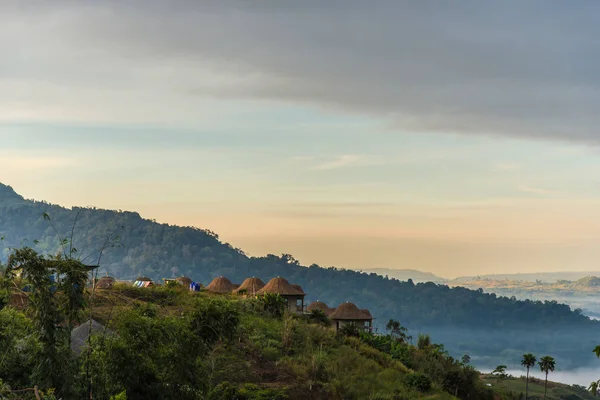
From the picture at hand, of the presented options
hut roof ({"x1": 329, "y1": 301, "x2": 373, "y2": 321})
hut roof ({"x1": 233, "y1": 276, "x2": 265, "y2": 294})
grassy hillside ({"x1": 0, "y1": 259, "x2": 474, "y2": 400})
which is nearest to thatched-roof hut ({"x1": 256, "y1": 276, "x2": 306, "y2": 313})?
hut roof ({"x1": 233, "y1": 276, "x2": 265, "y2": 294})

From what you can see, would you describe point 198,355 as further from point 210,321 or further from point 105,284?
point 105,284

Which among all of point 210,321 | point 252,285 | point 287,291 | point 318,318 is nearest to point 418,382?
point 318,318

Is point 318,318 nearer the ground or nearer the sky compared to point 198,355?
nearer the sky

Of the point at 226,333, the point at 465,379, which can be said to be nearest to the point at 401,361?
the point at 465,379

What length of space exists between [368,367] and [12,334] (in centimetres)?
Answer: 1787

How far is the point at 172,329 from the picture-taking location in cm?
1731

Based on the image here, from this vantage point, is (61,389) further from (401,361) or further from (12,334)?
(401,361)

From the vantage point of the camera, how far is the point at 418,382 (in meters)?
31.3

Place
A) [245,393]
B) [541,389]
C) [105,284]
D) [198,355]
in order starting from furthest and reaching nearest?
[541,389] → [105,284] → [245,393] → [198,355]

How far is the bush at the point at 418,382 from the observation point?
3111 cm

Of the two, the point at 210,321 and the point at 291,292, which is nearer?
the point at 210,321

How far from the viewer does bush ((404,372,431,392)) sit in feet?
102

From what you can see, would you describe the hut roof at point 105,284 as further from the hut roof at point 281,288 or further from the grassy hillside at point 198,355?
the hut roof at point 281,288

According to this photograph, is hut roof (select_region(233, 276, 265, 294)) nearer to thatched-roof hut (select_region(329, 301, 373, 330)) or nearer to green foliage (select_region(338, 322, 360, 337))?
thatched-roof hut (select_region(329, 301, 373, 330))
